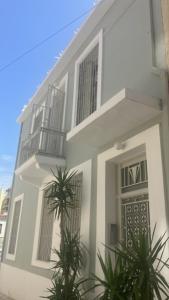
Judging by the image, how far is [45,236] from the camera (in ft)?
25.6

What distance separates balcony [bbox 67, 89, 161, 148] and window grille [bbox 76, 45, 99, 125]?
1560 millimetres

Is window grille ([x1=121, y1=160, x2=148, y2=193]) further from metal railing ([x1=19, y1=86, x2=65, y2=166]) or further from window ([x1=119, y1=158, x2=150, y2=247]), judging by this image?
metal railing ([x1=19, y1=86, x2=65, y2=166])

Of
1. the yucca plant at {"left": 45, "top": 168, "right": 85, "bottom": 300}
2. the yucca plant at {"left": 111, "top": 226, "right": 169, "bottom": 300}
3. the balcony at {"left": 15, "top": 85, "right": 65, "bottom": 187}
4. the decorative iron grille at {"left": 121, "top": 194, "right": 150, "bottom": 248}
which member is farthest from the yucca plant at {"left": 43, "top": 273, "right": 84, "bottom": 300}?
the balcony at {"left": 15, "top": 85, "right": 65, "bottom": 187}

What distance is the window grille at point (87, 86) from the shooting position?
23.5 ft

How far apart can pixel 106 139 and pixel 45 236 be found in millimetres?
3738

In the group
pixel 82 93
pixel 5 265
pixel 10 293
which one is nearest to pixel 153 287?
pixel 82 93

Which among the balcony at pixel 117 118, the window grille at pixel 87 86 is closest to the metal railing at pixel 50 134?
the window grille at pixel 87 86

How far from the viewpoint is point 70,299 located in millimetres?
4688

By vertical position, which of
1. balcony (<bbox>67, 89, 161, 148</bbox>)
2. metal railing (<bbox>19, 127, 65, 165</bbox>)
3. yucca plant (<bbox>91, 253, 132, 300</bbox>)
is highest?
metal railing (<bbox>19, 127, 65, 165</bbox>)

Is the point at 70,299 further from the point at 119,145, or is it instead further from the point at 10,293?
the point at 10,293

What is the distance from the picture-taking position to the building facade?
178 inches

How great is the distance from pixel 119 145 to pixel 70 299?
2820 millimetres

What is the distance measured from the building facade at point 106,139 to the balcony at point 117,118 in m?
0.02

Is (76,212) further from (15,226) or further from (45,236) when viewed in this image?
(15,226)
